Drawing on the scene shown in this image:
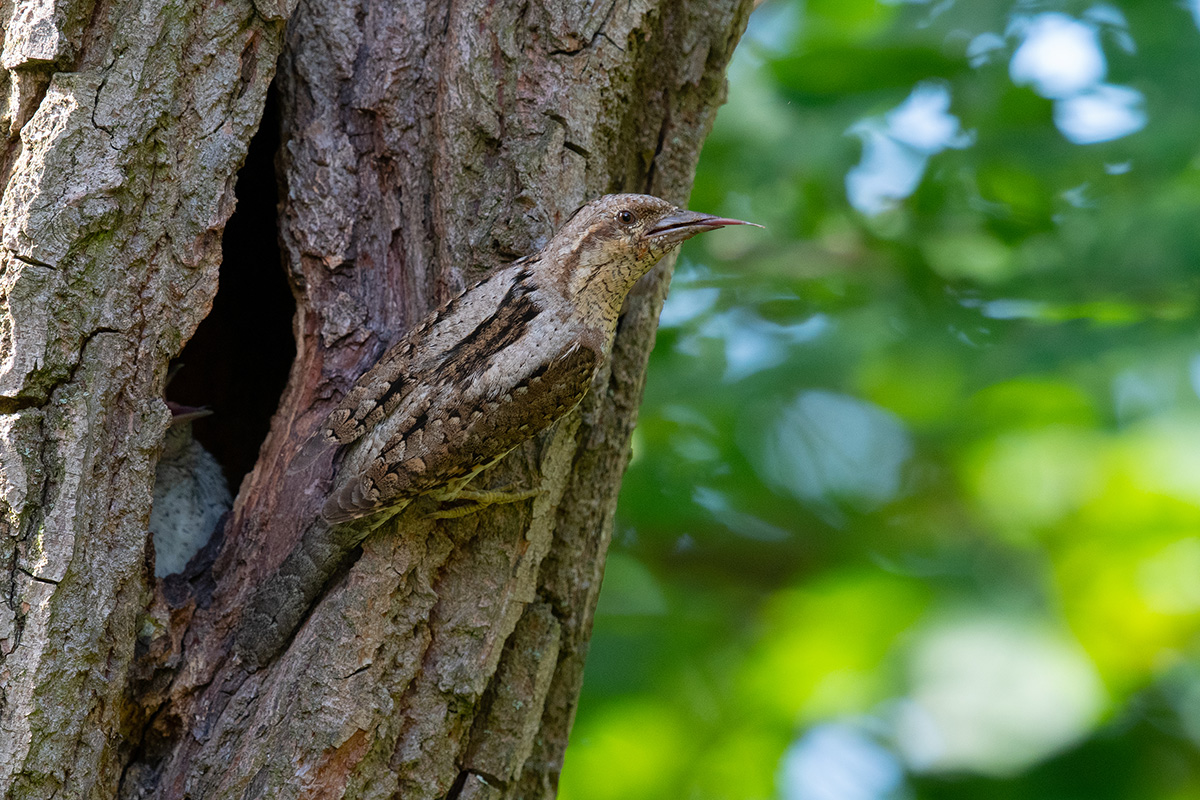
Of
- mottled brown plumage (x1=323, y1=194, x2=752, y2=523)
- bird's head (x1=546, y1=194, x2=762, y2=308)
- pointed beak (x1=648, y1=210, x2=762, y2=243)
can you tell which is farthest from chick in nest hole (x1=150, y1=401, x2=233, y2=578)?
pointed beak (x1=648, y1=210, x2=762, y2=243)

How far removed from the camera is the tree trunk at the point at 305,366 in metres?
1.89

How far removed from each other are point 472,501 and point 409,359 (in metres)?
0.38

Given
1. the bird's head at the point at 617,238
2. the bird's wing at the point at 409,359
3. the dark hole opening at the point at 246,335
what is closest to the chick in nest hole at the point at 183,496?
the dark hole opening at the point at 246,335

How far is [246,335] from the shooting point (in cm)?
335

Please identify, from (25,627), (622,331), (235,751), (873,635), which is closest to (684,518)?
(873,635)

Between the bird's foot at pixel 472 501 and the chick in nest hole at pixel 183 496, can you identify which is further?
the chick in nest hole at pixel 183 496

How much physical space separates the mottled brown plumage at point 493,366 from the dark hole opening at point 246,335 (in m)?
0.92

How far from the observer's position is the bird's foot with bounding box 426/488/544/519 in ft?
7.11

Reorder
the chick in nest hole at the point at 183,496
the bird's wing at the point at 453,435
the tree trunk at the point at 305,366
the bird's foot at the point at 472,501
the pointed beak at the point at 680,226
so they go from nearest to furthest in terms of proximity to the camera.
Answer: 1. the tree trunk at the point at 305,366
2. the bird's wing at the point at 453,435
3. the bird's foot at the point at 472,501
4. the pointed beak at the point at 680,226
5. the chick in nest hole at the point at 183,496

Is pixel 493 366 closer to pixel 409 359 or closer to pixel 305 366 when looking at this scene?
pixel 409 359

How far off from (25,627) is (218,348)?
5.93 ft

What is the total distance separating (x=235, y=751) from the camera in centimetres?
203

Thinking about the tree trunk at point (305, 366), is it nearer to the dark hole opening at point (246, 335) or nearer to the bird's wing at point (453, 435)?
the bird's wing at point (453, 435)

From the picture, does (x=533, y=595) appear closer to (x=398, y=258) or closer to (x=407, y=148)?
(x=398, y=258)
